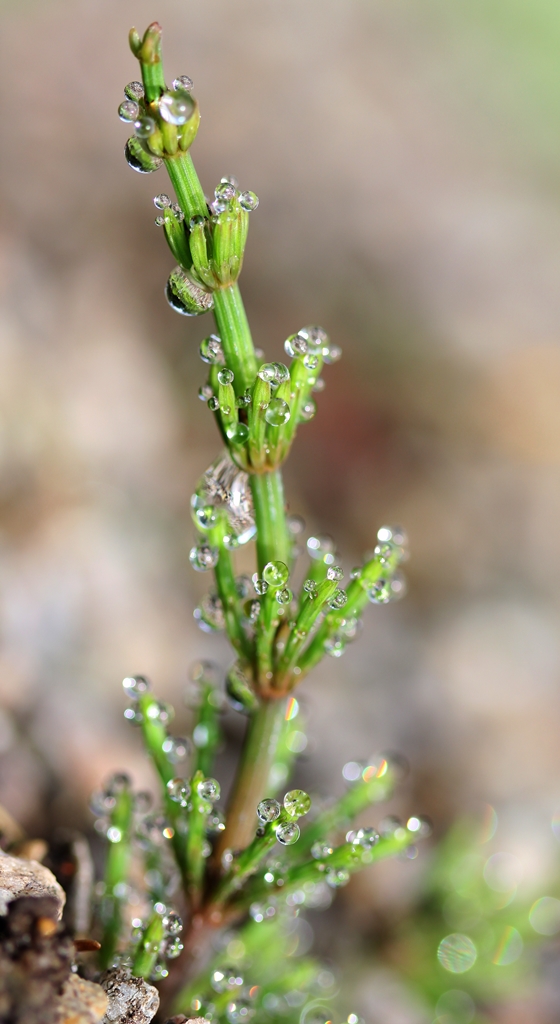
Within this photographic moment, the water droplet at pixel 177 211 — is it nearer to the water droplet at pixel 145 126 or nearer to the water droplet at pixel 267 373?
the water droplet at pixel 145 126

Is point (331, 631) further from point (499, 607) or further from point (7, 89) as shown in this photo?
point (7, 89)

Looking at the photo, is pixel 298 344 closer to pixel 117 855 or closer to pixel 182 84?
pixel 182 84

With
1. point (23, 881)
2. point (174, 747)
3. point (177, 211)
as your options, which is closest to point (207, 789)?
point (174, 747)

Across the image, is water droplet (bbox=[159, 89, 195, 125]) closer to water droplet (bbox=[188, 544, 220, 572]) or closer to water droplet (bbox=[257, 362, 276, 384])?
water droplet (bbox=[257, 362, 276, 384])

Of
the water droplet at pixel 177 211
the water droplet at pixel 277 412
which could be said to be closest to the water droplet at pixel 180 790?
the water droplet at pixel 277 412

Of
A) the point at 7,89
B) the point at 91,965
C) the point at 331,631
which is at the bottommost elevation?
the point at 91,965

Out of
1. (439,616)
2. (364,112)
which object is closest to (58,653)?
(439,616)

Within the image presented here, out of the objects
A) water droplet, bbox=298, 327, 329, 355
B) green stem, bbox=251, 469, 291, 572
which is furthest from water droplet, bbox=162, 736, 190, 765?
water droplet, bbox=298, 327, 329, 355
